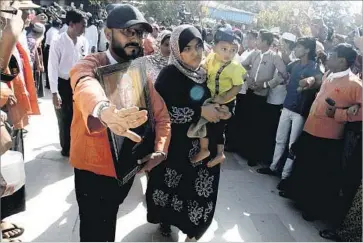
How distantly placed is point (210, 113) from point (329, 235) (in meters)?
1.84

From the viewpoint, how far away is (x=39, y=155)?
15.2ft

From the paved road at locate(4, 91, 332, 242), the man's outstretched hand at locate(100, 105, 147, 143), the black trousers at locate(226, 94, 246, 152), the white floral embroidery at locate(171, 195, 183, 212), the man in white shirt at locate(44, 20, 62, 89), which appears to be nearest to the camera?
the man's outstretched hand at locate(100, 105, 147, 143)

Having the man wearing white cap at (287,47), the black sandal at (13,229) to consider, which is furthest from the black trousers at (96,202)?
the man wearing white cap at (287,47)

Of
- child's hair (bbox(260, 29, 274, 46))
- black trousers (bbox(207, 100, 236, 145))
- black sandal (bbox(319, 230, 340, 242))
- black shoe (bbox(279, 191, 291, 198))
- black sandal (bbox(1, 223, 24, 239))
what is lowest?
black shoe (bbox(279, 191, 291, 198))

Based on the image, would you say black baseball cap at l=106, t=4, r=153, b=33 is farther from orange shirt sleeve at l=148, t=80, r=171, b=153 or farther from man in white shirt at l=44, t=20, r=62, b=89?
man in white shirt at l=44, t=20, r=62, b=89

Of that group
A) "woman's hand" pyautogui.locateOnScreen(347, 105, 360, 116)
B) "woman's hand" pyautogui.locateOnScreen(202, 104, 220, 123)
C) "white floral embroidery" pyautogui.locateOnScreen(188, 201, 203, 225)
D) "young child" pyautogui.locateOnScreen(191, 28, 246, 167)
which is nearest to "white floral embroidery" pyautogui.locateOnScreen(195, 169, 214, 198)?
"white floral embroidery" pyautogui.locateOnScreen(188, 201, 203, 225)

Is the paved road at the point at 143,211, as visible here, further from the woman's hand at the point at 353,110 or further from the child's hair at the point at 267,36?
the child's hair at the point at 267,36

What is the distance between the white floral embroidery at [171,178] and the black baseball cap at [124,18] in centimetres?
133

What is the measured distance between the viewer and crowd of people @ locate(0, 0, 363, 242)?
Answer: 1908 millimetres

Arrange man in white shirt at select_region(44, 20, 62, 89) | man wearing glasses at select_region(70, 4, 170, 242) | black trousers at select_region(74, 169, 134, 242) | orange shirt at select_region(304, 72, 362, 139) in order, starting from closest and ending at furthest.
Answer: man wearing glasses at select_region(70, 4, 170, 242), black trousers at select_region(74, 169, 134, 242), orange shirt at select_region(304, 72, 362, 139), man in white shirt at select_region(44, 20, 62, 89)

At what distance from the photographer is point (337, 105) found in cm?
337

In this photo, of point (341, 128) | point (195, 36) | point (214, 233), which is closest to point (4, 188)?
point (195, 36)

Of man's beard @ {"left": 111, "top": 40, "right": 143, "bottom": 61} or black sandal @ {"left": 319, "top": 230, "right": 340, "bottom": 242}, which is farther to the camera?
black sandal @ {"left": 319, "top": 230, "right": 340, "bottom": 242}

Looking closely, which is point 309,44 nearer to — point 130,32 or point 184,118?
point 184,118
